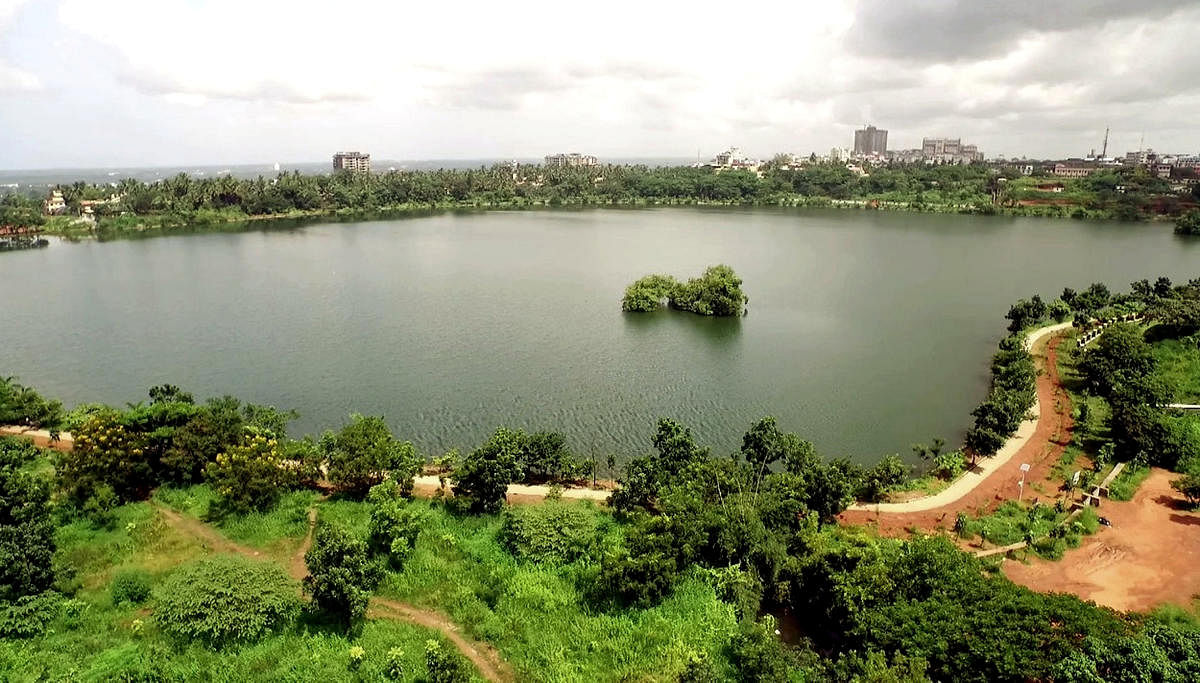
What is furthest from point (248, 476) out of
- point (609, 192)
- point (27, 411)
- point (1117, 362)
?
point (609, 192)

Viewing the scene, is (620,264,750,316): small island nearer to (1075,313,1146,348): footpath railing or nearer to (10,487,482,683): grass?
(1075,313,1146,348): footpath railing

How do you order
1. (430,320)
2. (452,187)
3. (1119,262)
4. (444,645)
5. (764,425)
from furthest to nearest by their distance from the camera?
(452,187) < (1119,262) < (430,320) < (764,425) < (444,645)

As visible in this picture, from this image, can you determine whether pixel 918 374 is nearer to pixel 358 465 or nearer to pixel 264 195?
pixel 358 465

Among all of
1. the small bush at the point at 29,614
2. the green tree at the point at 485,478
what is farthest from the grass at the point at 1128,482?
the small bush at the point at 29,614

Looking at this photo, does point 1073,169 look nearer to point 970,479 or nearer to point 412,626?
point 970,479

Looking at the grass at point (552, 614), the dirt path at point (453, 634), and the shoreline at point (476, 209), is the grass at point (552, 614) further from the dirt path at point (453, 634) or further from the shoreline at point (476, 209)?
the shoreline at point (476, 209)

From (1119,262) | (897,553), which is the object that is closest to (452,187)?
(1119,262)
